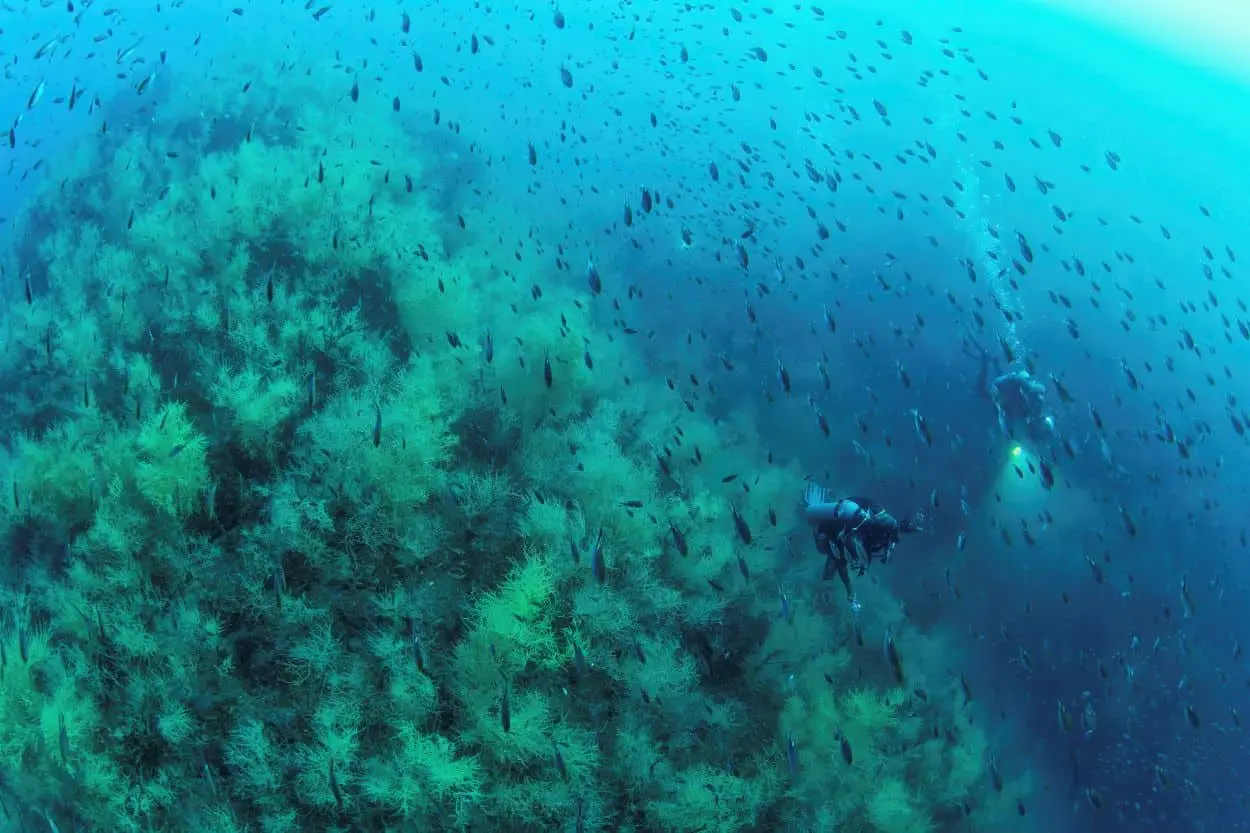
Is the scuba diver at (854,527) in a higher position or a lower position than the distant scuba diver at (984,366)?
higher


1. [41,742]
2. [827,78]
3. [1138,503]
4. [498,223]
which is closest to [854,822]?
[41,742]

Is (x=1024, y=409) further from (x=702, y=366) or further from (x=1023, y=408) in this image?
(x=702, y=366)

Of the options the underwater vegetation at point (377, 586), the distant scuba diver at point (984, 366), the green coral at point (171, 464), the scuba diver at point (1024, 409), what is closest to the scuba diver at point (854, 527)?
the underwater vegetation at point (377, 586)

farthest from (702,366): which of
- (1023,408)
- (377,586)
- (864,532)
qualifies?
(377,586)

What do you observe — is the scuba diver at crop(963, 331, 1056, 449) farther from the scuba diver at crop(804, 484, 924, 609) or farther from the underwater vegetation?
the scuba diver at crop(804, 484, 924, 609)

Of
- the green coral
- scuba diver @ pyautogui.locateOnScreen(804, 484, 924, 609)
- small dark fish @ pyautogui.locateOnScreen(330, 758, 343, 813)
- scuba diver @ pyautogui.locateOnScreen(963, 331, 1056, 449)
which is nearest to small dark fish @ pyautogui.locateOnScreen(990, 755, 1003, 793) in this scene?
scuba diver @ pyautogui.locateOnScreen(804, 484, 924, 609)

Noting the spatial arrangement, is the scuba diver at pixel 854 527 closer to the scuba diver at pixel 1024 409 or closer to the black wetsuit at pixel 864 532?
the black wetsuit at pixel 864 532

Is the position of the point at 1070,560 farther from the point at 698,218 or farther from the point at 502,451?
the point at 698,218
